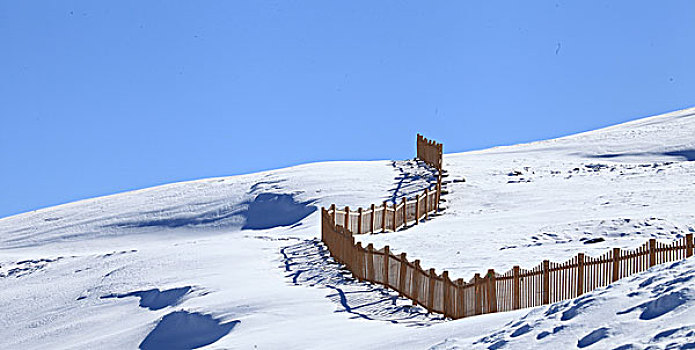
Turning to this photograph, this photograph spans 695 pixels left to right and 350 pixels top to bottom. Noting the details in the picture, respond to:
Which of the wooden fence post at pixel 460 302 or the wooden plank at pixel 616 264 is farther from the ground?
the wooden plank at pixel 616 264

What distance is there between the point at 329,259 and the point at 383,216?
15.4ft

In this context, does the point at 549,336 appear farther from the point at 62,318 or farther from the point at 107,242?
the point at 107,242

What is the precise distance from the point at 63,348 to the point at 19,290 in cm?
898

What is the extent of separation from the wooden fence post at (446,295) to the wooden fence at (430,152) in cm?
2254

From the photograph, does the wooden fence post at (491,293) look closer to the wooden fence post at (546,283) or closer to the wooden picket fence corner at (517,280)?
the wooden picket fence corner at (517,280)

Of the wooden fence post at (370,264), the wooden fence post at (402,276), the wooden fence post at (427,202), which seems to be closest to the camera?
the wooden fence post at (402,276)

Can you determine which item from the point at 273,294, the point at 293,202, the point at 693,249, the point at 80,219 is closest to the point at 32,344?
the point at 273,294

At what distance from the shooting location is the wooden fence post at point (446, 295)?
14.7m

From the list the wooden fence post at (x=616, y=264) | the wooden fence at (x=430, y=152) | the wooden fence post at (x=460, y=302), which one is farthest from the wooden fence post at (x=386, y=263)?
the wooden fence at (x=430, y=152)

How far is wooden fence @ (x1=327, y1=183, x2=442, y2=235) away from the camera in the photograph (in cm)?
2705

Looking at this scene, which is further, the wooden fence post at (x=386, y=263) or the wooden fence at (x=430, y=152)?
the wooden fence at (x=430, y=152)

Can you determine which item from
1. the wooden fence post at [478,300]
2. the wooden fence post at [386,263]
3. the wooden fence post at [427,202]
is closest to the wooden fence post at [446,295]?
the wooden fence post at [478,300]

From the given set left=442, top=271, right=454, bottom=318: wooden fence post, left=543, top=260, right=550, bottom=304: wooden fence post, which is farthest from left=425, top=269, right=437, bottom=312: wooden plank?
left=543, top=260, right=550, bottom=304: wooden fence post

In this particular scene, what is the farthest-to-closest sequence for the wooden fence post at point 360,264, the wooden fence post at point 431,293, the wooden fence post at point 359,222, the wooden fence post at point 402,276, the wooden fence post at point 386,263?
the wooden fence post at point 359,222 → the wooden fence post at point 360,264 → the wooden fence post at point 386,263 → the wooden fence post at point 402,276 → the wooden fence post at point 431,293
